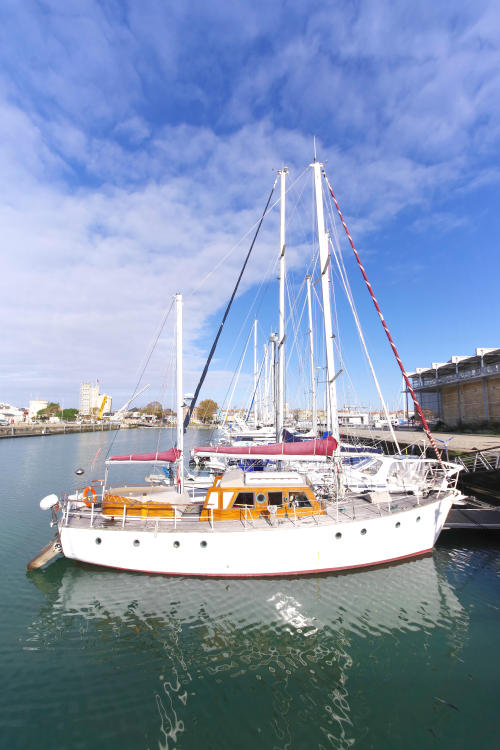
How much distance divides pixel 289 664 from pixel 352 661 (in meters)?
1.48

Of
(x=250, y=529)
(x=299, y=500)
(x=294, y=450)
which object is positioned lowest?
(x=250, y=529)

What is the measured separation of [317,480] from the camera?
21.0m

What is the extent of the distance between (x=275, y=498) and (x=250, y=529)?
1628 millimetres

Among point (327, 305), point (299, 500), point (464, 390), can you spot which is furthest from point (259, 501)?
point (464, 390)

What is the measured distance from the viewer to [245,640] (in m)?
8.81

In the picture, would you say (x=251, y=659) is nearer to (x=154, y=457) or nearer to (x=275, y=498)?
(x=275, y=498)

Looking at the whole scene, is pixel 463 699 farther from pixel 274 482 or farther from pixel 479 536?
pixel 479 536

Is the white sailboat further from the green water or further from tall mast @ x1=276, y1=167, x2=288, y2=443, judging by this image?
tall mast @ x1=276, y1=167, x2=288, y2=443

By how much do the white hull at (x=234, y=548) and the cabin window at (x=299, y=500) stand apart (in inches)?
27.0

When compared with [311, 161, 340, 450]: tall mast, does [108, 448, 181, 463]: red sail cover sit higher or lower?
lower

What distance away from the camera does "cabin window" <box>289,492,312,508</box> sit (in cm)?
1269

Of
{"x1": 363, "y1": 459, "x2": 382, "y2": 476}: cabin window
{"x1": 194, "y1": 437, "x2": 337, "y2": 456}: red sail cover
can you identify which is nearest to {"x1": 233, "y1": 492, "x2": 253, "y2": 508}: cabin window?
{"x1": 194, "y1": 437, "x2": 337, "y2": 456}: red sail cover

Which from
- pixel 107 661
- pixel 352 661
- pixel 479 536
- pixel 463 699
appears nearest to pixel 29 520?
pixel 107 661

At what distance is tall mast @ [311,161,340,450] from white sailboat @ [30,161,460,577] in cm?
180
